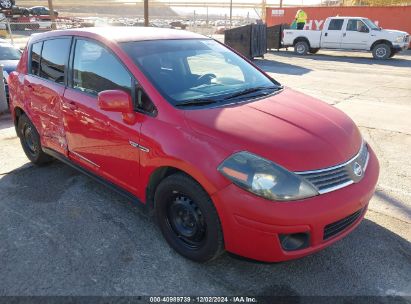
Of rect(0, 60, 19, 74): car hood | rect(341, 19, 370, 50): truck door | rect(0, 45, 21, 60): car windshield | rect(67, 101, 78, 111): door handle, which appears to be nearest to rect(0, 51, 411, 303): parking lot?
rect(67, 101, 78, 111): door handle

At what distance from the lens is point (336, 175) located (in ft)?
8.54

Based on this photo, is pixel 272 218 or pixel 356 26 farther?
pixel 356 26

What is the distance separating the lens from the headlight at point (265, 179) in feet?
7.96

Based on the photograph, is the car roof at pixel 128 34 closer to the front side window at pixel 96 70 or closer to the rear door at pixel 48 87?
the front side window at pixel 96 70

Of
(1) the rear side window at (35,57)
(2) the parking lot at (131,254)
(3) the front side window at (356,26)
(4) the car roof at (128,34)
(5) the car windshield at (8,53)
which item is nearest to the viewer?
(2) the parking lot at (131,254)

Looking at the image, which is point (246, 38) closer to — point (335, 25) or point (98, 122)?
Result: point (335, 25)

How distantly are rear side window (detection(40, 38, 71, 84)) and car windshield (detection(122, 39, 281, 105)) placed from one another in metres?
0.96

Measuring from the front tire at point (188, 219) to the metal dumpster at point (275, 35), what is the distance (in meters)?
20.3

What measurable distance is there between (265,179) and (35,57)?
342 cm

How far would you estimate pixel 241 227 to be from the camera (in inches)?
97.9

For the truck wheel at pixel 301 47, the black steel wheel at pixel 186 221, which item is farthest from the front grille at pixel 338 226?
the truck wheel at pixel 301 47

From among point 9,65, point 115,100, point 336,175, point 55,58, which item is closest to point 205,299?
point 336,175

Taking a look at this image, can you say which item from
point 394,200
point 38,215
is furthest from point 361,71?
point 38,215

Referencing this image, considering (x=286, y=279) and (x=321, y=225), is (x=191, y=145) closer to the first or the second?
(x=321, y=225)
